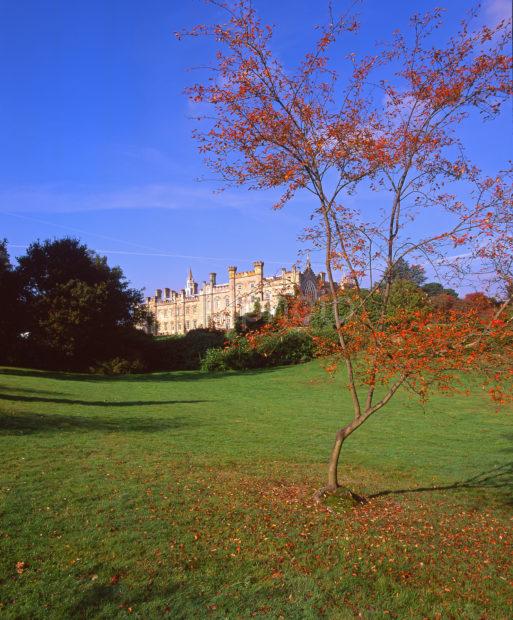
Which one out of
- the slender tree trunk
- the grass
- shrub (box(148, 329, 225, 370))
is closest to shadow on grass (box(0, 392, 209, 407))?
the grass

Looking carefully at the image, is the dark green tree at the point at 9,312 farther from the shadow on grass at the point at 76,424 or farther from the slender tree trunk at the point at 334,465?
the slender tree trunk at the point at 334,465

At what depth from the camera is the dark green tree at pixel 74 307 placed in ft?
104

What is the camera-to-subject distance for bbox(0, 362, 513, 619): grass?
14.4ft

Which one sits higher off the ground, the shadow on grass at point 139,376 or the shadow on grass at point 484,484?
the shadow on grass at point 139,376

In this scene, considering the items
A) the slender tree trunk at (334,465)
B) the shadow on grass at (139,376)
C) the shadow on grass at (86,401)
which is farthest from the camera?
the shadow on grass at (139,376)

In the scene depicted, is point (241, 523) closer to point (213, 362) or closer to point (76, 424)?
point (76, 424)

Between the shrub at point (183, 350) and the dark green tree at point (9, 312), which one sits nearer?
the dark green tree at point (9, 312)

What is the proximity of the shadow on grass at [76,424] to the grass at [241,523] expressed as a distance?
2.9 inches

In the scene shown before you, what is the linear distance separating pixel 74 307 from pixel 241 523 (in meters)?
28.3

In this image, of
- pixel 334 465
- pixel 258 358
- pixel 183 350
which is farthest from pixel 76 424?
pixel 183 350

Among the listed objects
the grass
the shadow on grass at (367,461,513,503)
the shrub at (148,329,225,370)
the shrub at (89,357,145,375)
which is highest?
the shrub at (148,329,225,370)

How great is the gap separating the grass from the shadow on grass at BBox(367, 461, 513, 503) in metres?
0.06

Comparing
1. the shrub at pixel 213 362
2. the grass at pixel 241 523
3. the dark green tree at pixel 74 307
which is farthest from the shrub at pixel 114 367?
the grass at pixel 241 523

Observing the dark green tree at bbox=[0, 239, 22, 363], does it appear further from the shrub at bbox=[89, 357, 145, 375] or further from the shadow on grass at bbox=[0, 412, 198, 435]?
the shadow on grass at bbox=[0, 412, 198, 435]
